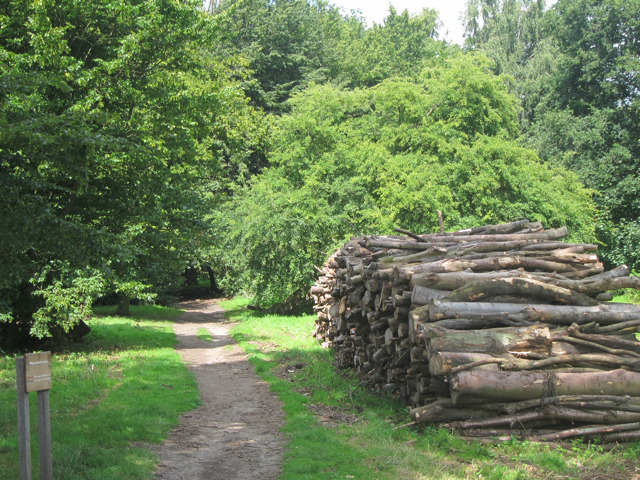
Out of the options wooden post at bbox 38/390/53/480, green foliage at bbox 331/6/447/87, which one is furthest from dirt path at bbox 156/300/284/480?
green foliage at bbox 331/6/447/87

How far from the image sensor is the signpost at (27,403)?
5.36 meters

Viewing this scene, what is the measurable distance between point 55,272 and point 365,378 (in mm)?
9405

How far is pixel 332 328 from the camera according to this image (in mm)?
15672

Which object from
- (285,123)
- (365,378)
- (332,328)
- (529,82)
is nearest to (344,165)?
(285,123)

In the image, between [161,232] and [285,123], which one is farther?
[285,123]

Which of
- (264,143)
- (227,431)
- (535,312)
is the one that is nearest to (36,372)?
Answer: (227,431)

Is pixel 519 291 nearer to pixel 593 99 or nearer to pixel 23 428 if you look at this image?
pixel 23 428

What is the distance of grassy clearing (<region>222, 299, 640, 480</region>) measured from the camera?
6328 mm

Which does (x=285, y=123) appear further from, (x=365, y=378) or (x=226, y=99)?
(x=365, y=378)

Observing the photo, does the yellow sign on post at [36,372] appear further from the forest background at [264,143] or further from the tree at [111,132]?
the tree at [111,132]

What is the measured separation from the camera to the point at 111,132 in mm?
13922

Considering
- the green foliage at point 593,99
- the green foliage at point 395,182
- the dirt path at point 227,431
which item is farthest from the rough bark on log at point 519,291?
the green foliage at point 593,99

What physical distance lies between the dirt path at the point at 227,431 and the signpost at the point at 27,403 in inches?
58.4

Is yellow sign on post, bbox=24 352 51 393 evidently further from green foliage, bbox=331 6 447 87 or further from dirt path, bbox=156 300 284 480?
green foliage, bbox=331 6 447 87
